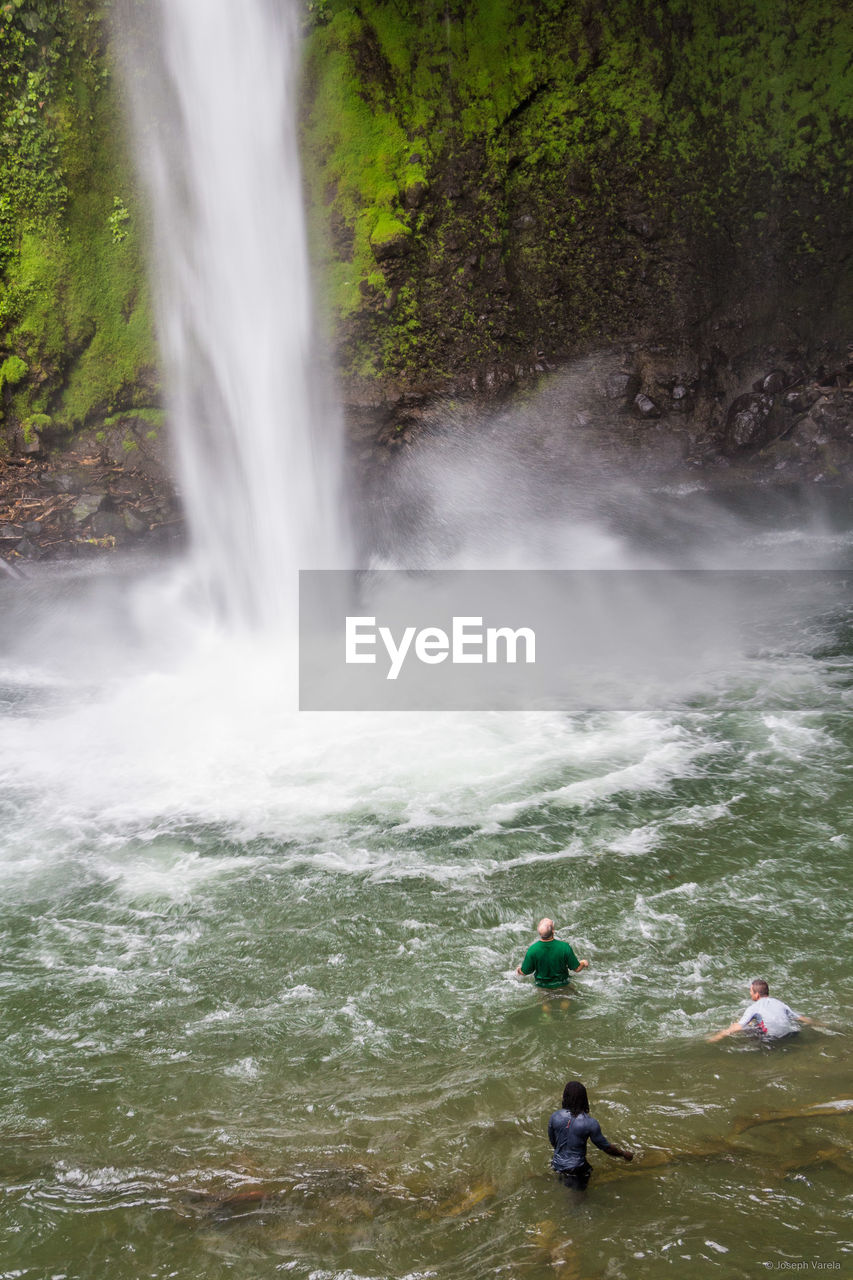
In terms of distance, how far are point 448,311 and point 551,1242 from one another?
23055 millimetres

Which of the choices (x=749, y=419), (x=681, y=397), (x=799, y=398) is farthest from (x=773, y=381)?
(x=681, y=397)

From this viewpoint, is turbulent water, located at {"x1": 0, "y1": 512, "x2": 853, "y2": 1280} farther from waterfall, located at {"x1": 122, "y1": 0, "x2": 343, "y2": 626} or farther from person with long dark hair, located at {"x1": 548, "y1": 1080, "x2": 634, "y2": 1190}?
waterfall, located at {"x1": 122, "y1": 0, "x2": 343, "y2": 626}

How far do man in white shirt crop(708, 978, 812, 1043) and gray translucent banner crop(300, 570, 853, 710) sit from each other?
871 cm

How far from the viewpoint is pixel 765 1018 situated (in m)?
7.66

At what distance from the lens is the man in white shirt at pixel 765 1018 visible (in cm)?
763

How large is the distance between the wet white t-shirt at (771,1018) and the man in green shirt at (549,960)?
62.6 inches

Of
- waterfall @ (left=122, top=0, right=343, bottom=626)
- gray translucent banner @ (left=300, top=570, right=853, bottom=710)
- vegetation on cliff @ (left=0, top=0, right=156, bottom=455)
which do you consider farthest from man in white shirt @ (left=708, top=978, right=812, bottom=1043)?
vegetation on cliff @ (left=0, top=0, right=156, bottom=455)

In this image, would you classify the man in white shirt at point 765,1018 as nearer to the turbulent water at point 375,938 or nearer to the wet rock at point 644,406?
the turbulent water at point 375,938

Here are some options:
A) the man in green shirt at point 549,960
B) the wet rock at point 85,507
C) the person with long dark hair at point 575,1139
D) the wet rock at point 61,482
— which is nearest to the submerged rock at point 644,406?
the wet rock at point 85,507

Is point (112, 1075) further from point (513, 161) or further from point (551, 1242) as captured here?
point (513, 161)

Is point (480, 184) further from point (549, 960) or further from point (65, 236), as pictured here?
point (549, 960)

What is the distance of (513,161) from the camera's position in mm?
24500

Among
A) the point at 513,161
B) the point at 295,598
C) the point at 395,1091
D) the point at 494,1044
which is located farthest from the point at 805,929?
the point at 513,161

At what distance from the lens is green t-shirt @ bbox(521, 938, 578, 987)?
28.3 feet
